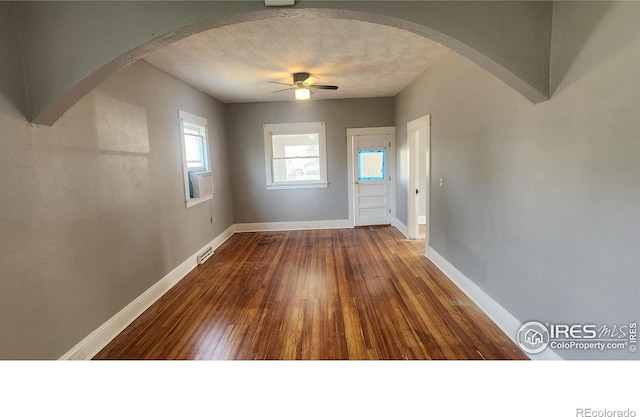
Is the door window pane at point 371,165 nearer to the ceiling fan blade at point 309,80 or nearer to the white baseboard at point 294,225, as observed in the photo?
the white baseboard at point 294,225

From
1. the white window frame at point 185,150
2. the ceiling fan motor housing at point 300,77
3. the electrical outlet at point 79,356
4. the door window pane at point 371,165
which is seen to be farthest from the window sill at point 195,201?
the door window pane at point 371,165

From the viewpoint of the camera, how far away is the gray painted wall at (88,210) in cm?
195

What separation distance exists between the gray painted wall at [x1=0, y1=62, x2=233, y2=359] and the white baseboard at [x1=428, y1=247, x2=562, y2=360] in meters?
3.23

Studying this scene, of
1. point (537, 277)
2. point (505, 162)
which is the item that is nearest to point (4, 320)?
point (537, 277)

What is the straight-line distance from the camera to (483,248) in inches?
119

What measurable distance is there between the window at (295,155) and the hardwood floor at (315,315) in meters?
2.18

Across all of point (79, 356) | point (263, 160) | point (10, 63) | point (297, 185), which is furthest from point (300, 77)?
point (79, 356)

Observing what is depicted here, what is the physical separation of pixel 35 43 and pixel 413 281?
382cm

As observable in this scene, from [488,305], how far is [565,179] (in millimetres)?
1423

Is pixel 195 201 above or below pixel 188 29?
below

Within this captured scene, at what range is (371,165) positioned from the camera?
6727 millimetres

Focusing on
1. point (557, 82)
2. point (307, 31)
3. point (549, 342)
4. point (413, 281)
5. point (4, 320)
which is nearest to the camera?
point (4, 320)
